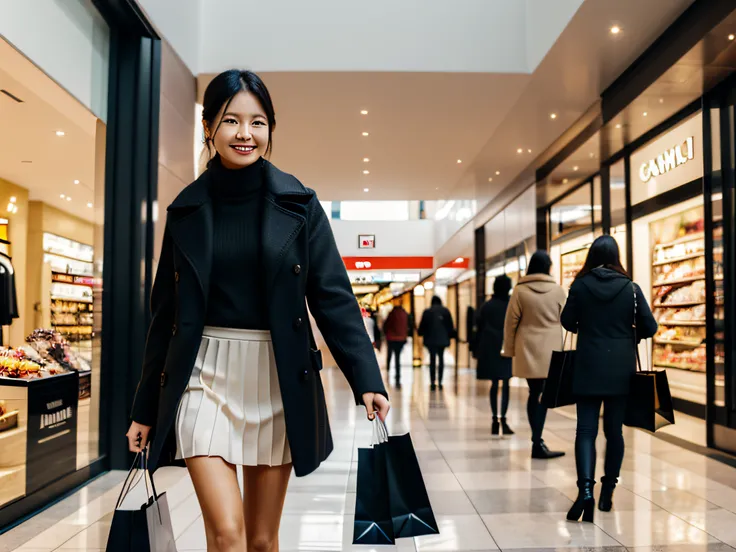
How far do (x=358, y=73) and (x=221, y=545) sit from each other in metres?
5.85

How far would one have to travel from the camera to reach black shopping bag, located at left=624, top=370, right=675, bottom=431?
3689mm

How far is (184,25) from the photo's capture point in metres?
6.20

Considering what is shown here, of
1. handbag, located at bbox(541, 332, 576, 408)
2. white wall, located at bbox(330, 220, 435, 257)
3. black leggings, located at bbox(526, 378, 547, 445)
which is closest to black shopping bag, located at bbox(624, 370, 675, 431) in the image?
handbag, located at bbox(541, 332, 576, 408)

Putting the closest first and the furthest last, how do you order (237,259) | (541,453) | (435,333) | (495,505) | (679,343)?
(237,259) < (495,505) < (541,453) < (679,343) < (435,333)

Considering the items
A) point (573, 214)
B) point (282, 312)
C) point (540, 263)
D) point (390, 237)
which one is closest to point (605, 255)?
point (540, 263)

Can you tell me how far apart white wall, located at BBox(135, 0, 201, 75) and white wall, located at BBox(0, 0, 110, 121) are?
0.42 meters

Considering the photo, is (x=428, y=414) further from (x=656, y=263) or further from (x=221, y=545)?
→ (x=221, y=545)

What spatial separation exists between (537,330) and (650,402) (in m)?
1.94

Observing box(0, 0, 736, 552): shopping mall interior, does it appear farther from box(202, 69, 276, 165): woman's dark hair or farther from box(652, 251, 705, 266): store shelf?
box(202, 69, 276, 165): woman's dark hair

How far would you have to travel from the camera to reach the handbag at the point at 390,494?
1787 millimetres

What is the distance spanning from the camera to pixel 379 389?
5.74 ft

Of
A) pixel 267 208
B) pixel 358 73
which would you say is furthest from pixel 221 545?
pixel 358 73

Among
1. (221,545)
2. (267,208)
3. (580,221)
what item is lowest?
(221,545)

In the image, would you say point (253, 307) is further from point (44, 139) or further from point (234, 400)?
point (44, 139)
